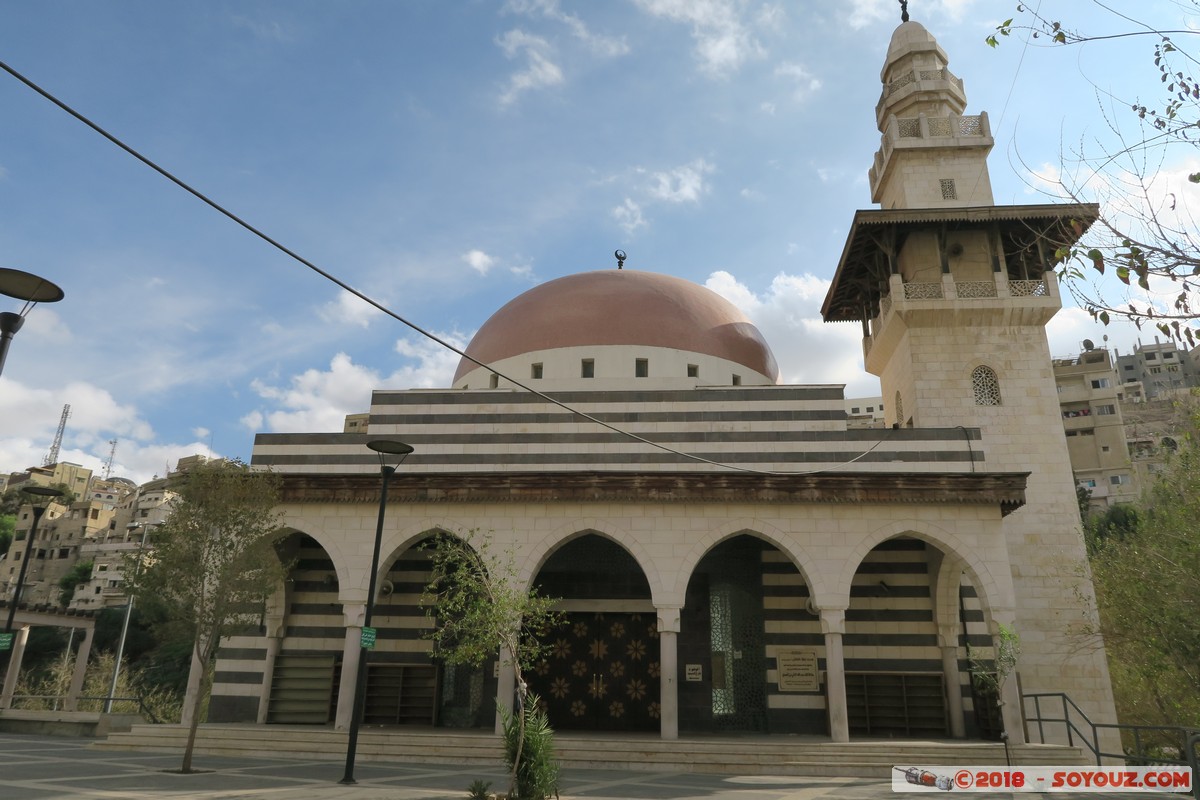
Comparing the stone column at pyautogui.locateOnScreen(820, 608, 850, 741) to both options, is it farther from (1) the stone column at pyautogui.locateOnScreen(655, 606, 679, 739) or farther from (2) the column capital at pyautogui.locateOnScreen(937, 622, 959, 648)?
(2) the column capital at pyautogui.locateOnScreen(937, 622, 959, 648)

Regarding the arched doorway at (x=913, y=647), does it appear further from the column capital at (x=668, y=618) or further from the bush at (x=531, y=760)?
the bush at (x=531, y=760)

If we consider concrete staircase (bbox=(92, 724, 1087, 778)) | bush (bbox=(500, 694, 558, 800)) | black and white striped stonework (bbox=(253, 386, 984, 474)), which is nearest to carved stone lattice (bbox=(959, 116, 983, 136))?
black and white striped stonework (bbox=(253, 386, 984, 474))

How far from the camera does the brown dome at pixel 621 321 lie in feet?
81.7

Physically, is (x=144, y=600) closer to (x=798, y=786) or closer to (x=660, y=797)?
(x=660, y=797)

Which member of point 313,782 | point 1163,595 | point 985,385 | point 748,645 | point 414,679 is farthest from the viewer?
point 985,385

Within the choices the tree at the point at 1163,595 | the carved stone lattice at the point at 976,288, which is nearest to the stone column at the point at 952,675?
the tree at the point at 1163,595

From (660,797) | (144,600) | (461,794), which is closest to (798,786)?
(660,797)

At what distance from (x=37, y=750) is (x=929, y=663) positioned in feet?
65.6

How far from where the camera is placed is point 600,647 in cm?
2031

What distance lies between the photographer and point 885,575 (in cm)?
1989

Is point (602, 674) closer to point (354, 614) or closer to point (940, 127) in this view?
point (354, 614)

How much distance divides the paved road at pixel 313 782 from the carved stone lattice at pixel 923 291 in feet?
45.5

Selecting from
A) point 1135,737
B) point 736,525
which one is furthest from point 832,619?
point 1135,737

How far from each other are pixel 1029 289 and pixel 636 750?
1713cm
